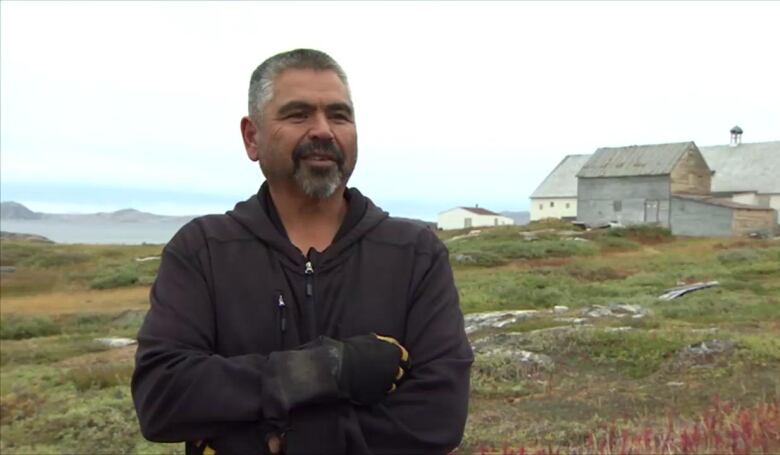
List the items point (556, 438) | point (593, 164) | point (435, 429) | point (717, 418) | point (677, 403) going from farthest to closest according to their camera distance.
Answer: point (593, 164)
point (677, 403)
point (556, 438)
point (717, 418)
point (435, 429)

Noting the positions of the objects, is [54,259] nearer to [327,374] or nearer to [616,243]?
[616,243]

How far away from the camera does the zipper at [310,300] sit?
2230 mm

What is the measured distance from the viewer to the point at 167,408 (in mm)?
2090

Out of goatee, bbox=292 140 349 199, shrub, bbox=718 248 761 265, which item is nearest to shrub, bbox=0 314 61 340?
goatee, bbox=292 140 349 199

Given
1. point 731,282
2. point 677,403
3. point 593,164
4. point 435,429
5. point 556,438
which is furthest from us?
point 593,164

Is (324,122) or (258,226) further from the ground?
(324,122)

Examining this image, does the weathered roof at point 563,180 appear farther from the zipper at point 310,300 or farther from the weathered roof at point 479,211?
the zipper at point 310,300

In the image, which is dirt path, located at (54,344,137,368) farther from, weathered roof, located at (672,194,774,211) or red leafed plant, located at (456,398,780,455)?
weathered roof, located at (672,194,774,211)

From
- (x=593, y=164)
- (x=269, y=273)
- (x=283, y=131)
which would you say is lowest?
(x=269, y=273)

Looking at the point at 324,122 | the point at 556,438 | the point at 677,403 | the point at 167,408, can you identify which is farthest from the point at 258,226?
the point at 677,403

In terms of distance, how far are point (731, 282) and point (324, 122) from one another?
19.1 meters

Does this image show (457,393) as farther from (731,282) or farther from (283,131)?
(731,282)

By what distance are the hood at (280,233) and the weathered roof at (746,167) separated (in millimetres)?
54594

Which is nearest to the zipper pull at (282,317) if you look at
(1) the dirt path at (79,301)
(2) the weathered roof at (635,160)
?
(1) the dirt path at (79,301)
